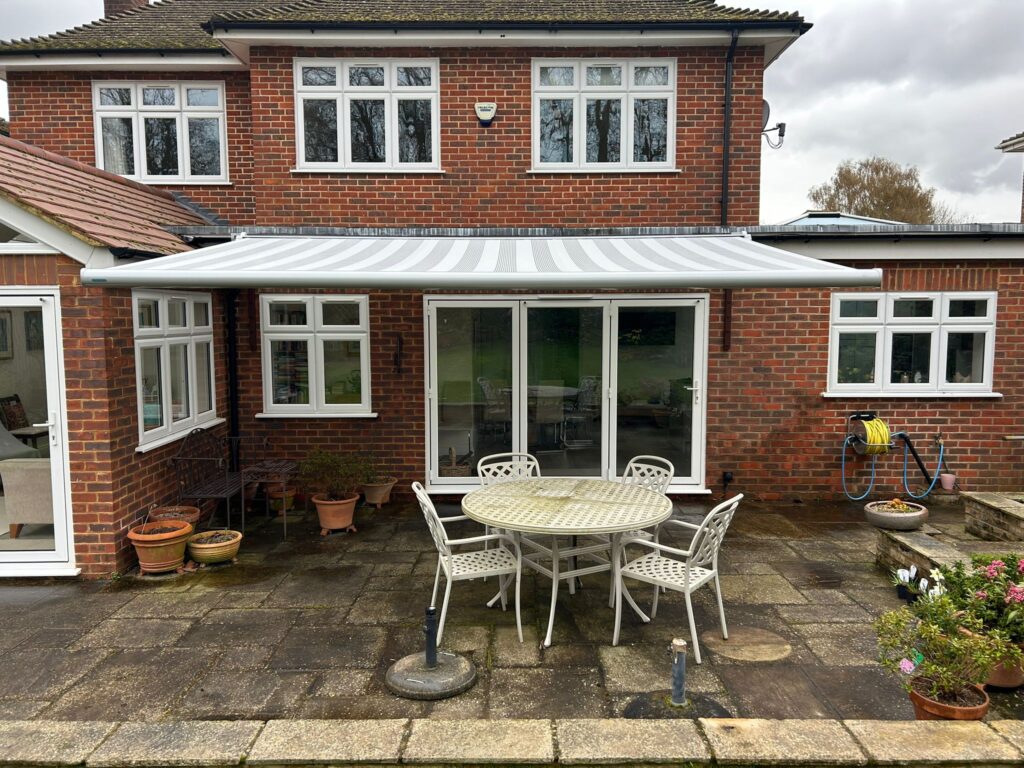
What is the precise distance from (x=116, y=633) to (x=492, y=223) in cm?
708

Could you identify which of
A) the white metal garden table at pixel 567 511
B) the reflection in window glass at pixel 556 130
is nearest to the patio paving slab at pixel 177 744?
the white metal garden table at pixel 567 511

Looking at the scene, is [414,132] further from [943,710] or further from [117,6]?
[943,710]

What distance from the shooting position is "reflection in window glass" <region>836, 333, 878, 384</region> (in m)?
9.86

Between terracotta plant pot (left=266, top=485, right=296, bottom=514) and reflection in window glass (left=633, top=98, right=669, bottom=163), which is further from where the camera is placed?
reflection in window glass (left=633, top=98, right=669, bottom=163)

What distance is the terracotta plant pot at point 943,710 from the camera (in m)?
3.98

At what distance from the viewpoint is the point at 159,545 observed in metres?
6.90

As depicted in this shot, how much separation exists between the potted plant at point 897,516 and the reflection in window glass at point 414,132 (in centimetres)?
788

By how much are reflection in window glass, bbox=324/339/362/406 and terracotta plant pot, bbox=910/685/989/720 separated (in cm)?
786

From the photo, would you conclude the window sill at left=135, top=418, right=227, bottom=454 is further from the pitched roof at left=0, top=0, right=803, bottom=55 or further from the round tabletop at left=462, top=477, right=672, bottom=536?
the pitched roof at left=0, top=0, right=803, bottom=55

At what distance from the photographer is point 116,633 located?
5.64 metres

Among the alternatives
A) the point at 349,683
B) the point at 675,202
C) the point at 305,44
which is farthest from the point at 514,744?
the point at 305,44

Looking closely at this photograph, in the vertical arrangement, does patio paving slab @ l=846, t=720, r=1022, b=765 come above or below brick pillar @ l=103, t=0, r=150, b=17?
below

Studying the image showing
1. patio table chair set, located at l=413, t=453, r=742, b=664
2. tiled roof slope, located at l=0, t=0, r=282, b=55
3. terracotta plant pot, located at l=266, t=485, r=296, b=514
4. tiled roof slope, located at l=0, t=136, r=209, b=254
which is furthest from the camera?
tiled roof slope, located at l=0, t=0, r=282, b=55

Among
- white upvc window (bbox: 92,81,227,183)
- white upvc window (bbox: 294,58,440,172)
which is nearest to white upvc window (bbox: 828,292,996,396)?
white upvc window (bbox: 294,58,440,172)
